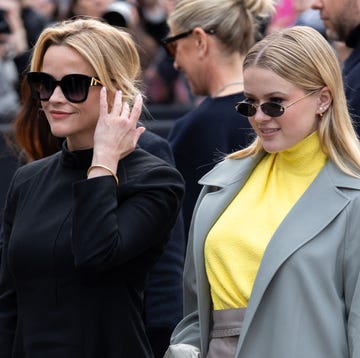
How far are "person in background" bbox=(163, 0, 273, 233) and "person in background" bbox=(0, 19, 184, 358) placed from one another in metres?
1.25

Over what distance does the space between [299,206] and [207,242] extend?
1.08 ft

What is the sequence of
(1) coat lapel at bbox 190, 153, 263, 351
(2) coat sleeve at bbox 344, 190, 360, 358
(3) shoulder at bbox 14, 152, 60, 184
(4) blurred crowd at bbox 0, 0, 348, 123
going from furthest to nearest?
(4) blurred crowd at bbox 0, 0, 348, 123, (3) shoulder at bbox 14, 152, 60, 184, (1) coat lapel at bbox 190, 153, 263, 351, (2) coat sleeve at bbox 344, 190, 360, 358

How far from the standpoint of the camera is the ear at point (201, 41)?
18.1 ft

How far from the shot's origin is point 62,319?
3789mm

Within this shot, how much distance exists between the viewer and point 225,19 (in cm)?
551

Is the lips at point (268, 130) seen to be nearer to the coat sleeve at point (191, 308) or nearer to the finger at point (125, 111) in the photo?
the coat sleeve at point (191, 308)

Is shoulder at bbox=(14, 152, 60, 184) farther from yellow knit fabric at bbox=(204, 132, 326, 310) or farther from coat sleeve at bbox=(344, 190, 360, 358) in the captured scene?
→ coat sleeve at bbox=(344, 190, 360, 358)

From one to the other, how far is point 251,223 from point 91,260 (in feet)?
1.71

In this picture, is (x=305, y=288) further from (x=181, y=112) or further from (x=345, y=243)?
(x=181, y=112)

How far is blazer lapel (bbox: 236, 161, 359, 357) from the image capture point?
132 inches

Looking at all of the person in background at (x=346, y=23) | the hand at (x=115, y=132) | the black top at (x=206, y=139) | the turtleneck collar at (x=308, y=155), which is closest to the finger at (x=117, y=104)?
the hand at (x=115, y=132)

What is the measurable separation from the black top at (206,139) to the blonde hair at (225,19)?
0.29 metres

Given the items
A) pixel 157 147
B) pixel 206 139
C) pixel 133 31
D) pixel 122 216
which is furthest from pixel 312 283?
pixel 133 31

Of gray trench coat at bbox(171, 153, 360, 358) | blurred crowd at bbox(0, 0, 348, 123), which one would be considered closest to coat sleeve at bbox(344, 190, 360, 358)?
gray trench coat at bbox(171, 153, 360, 358)
